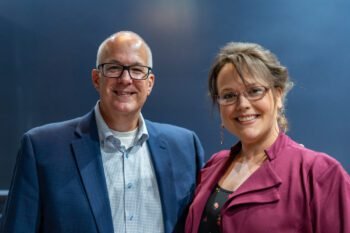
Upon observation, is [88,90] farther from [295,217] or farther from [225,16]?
[295,217]

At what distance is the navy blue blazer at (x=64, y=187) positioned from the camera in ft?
5.12

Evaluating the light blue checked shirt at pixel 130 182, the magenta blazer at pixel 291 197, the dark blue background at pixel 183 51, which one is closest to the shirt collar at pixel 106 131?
the light blue checked shirt at pixel 130 182

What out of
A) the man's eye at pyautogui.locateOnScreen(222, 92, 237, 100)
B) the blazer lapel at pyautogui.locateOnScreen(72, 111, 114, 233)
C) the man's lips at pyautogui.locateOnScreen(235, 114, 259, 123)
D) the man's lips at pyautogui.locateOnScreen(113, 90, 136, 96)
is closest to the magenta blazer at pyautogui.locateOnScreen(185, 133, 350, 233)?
the man's lips at pyautogui.locateOnScreen(235, 114, 259, 123)

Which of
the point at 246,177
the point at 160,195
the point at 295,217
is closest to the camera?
the point at 295,217

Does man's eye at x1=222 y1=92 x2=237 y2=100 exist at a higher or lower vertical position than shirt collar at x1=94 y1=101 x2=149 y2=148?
higher

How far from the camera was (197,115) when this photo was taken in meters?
2.83

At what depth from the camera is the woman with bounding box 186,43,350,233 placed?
1315mm

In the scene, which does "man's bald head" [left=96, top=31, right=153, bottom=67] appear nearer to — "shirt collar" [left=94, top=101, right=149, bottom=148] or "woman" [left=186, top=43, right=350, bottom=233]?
"shirt collar" [left=94, top=101, right=149, bottom=148]

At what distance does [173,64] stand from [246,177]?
1436 millimetres

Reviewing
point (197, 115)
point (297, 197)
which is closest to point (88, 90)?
point (197, 115)

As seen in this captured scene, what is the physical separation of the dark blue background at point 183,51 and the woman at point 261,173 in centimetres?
107

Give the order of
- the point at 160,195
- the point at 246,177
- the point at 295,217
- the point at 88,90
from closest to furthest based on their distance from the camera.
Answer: the point at 295,217
the point at 246,177
the point at 160,195
the point at 88,90

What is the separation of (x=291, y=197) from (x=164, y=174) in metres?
0.64

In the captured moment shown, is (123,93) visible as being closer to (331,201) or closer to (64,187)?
(64,187)
